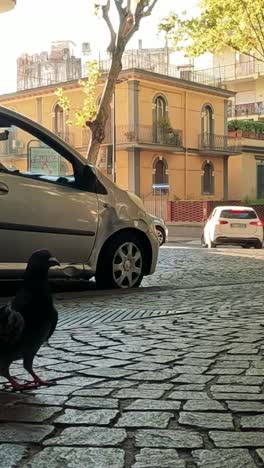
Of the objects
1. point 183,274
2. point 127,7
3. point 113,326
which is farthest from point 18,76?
point 113,326

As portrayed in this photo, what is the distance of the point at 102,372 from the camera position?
427 cm

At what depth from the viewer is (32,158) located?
788 centimetres

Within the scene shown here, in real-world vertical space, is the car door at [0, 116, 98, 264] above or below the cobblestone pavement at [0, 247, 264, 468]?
above

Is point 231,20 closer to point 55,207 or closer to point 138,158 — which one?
point 138,158

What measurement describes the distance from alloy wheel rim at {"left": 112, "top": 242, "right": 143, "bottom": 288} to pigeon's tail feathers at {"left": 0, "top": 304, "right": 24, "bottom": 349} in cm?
466

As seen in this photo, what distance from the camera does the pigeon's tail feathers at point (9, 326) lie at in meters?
3.50

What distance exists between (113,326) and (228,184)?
143 ft

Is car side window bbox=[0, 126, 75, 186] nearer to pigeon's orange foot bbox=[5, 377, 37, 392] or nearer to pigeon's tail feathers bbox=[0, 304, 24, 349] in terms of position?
pigeon's orange foot bbox=[5, 377, 37, 392]

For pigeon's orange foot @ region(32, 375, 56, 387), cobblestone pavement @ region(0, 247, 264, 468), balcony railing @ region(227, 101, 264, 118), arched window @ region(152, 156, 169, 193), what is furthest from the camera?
balcony railing @ region(227, 101, 264, 118)

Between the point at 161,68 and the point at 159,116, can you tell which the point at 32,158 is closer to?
the point at 159,116

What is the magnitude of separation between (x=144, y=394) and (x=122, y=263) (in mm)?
4622

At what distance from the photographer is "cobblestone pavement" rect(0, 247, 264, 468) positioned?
2.94 m

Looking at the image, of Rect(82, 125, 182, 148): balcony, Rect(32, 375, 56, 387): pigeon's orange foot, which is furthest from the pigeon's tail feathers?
Rect(82, 125, 182, 148): balcony

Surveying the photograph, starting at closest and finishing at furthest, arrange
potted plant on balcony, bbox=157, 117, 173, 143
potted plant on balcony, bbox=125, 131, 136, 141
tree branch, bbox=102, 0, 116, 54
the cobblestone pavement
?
the cobblestone pavement, tree branch, bbox=102, 0, 116, 54, potted plant on balcony, bbox=125, 131, 136, 141, potted plant on balcony, bbox=157, 117, 173, 143
